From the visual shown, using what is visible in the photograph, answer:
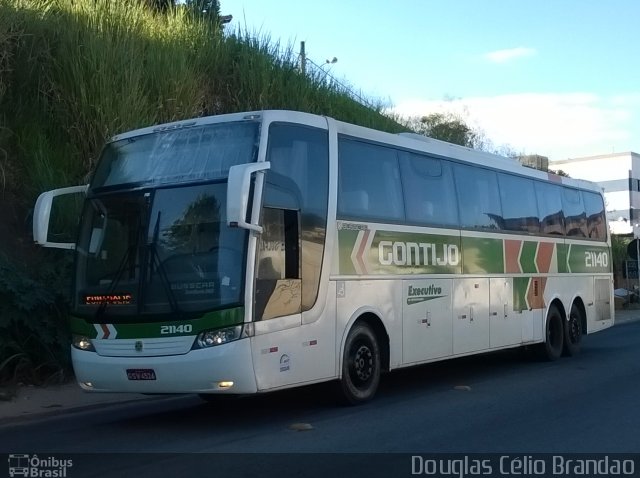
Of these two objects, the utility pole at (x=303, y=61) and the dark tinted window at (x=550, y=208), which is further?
the utility pole at (x=303, y=61)

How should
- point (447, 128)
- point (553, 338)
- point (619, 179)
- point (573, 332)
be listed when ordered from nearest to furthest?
point (553, 338) < point (573, 332) < point (447, 128) < point (619, 179)

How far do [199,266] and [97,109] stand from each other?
840 centimetres

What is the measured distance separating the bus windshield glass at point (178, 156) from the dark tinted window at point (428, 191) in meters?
3.09

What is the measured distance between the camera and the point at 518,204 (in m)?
15.1

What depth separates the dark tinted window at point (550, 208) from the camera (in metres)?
16.0

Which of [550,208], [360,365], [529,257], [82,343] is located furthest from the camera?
[550,208]

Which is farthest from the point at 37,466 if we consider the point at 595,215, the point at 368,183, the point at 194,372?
the point at 595,215

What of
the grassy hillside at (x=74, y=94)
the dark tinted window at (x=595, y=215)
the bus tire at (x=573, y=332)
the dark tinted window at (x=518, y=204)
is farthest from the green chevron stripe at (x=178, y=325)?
the dark tinted window at (x=595, y=215)

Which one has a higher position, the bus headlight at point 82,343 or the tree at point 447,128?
the tree at point 447,128

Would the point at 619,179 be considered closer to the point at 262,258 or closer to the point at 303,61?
the point at 303,61

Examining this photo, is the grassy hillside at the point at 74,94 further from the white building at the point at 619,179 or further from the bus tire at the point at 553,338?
the white building at the point at 619,179

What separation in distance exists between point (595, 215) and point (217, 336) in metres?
12.4

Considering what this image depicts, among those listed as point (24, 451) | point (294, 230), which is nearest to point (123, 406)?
point (24, 451)

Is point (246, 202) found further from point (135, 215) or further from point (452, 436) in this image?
point (452, 436)
